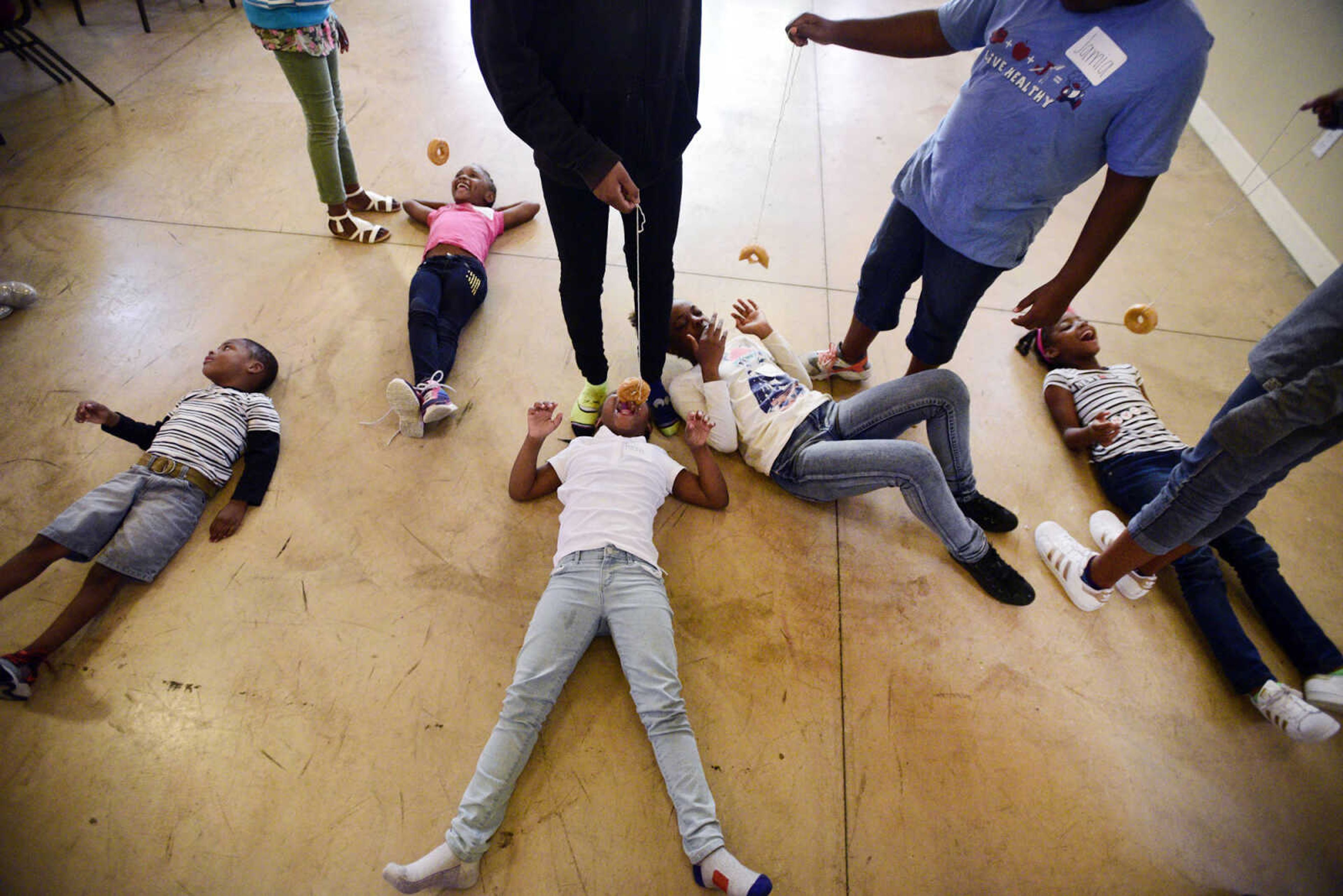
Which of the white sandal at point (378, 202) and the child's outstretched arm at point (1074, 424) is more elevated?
the white sandal at point (378, 202)

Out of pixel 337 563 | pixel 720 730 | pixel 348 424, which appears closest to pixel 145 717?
pixel 337 563

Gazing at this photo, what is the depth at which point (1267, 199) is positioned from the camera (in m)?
3.26

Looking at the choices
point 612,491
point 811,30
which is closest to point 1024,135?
point 811,30

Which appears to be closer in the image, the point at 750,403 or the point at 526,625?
the point at 526,625

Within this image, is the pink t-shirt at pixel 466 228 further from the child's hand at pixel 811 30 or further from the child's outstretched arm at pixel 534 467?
the child's hand at pixel 811 30

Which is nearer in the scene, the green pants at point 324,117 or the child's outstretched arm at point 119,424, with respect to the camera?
the child's outstretched arm at point 119,424

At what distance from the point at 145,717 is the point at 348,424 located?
3.12 ft

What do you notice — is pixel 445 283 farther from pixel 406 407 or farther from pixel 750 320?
pixel 750 320

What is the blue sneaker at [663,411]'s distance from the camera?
217cm

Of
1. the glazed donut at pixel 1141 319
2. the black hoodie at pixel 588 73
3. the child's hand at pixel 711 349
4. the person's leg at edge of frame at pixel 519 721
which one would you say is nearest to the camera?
the black hoodie at pixel 588 73

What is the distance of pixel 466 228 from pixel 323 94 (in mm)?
638

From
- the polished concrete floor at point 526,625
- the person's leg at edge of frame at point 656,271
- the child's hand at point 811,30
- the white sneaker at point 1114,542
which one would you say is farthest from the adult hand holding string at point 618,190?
the white sneaker at point 1114,542

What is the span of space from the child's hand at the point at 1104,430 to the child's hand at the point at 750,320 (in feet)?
3.46

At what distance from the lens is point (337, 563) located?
6.10 ft
